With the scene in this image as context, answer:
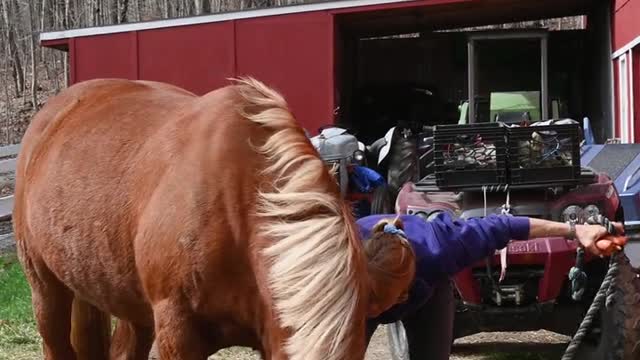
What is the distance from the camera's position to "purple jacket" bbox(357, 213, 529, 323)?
11.7ft

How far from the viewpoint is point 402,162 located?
34.1ft

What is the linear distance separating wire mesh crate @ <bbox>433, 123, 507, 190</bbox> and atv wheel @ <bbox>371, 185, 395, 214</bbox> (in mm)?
3816

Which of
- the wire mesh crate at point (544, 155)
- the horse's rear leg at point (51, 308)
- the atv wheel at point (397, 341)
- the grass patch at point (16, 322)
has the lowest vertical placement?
the grass patch at point (16, 322)

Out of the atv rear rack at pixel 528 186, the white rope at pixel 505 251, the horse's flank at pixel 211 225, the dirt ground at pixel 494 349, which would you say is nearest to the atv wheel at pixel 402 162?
the dirt ground at pixel 494 349

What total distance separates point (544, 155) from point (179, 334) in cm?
279

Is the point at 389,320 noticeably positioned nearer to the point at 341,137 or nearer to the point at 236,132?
the point at 236,132

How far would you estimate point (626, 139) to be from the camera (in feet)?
42.6

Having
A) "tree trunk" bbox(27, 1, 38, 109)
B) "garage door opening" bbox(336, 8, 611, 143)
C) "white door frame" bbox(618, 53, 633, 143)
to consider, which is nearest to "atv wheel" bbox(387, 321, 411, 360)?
"white door frame" bbox(618, 53, 633, 143)

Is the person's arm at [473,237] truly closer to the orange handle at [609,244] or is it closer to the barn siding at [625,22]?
the orange handle at [609,244]

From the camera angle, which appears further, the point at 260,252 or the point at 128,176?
the point at 128,176

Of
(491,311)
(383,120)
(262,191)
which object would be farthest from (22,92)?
(262,191)

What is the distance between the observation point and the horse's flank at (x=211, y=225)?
9.07 ft

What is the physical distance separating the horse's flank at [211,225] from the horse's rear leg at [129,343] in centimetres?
68

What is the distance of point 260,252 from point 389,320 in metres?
0.77
